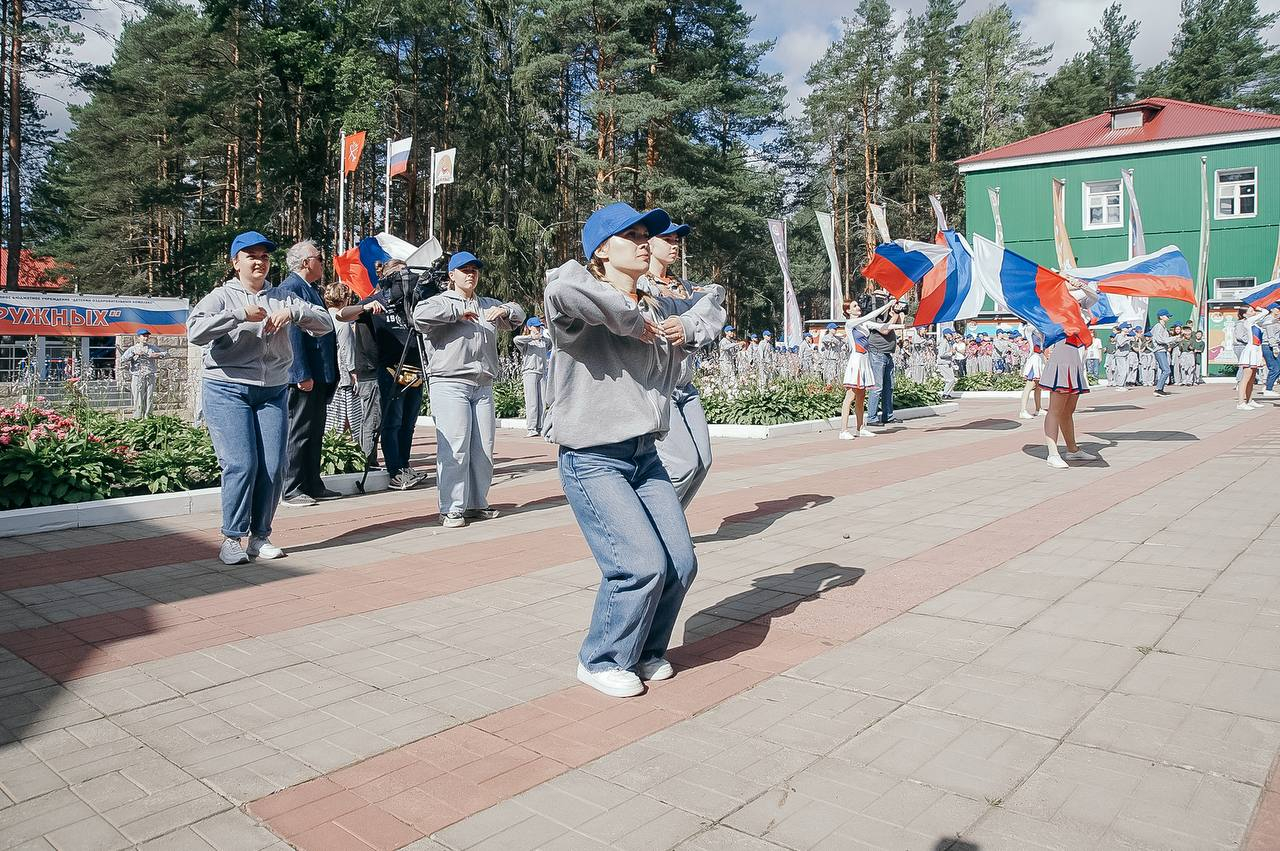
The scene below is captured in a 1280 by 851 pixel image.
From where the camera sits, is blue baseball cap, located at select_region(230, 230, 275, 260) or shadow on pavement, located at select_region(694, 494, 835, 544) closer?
blue baseball cap, located at select_region(230, 230, 275, 260)

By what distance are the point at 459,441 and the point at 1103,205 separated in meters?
40.2

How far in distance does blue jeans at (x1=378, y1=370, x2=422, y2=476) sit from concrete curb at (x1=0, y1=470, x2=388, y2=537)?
176cm

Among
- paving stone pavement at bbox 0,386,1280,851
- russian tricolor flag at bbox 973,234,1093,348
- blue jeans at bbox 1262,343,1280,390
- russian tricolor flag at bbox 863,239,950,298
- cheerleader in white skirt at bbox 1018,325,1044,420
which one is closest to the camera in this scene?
paving stone pavement at bbox 0,386,1280,851

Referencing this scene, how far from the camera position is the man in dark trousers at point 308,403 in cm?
834

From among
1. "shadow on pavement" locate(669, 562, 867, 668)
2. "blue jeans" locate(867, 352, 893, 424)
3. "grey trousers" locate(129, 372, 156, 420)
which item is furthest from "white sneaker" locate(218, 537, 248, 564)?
"grey trousers" locate(129, 372, 156, 420)

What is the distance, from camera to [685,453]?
618cm

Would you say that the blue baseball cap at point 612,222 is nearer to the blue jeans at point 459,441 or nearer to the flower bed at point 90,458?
the blue jeans at point 459,441

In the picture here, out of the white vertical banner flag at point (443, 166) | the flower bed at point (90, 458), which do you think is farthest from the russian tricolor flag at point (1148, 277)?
the white vertical banner flag at point (443, 166)

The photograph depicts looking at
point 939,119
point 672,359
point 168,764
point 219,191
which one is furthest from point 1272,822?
point 939,119

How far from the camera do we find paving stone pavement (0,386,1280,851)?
2.72 meters

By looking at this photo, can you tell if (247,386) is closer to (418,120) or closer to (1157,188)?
(418,120)

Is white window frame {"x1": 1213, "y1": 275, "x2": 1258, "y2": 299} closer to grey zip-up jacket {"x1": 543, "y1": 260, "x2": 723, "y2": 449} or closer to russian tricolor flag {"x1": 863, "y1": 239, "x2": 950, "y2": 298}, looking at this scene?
russian tricolor flag {"x1": 863, "y1": 239, "x2": 950, "y2": 298}

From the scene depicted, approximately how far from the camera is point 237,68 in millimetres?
37500

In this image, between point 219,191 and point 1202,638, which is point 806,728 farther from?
point 219,191
